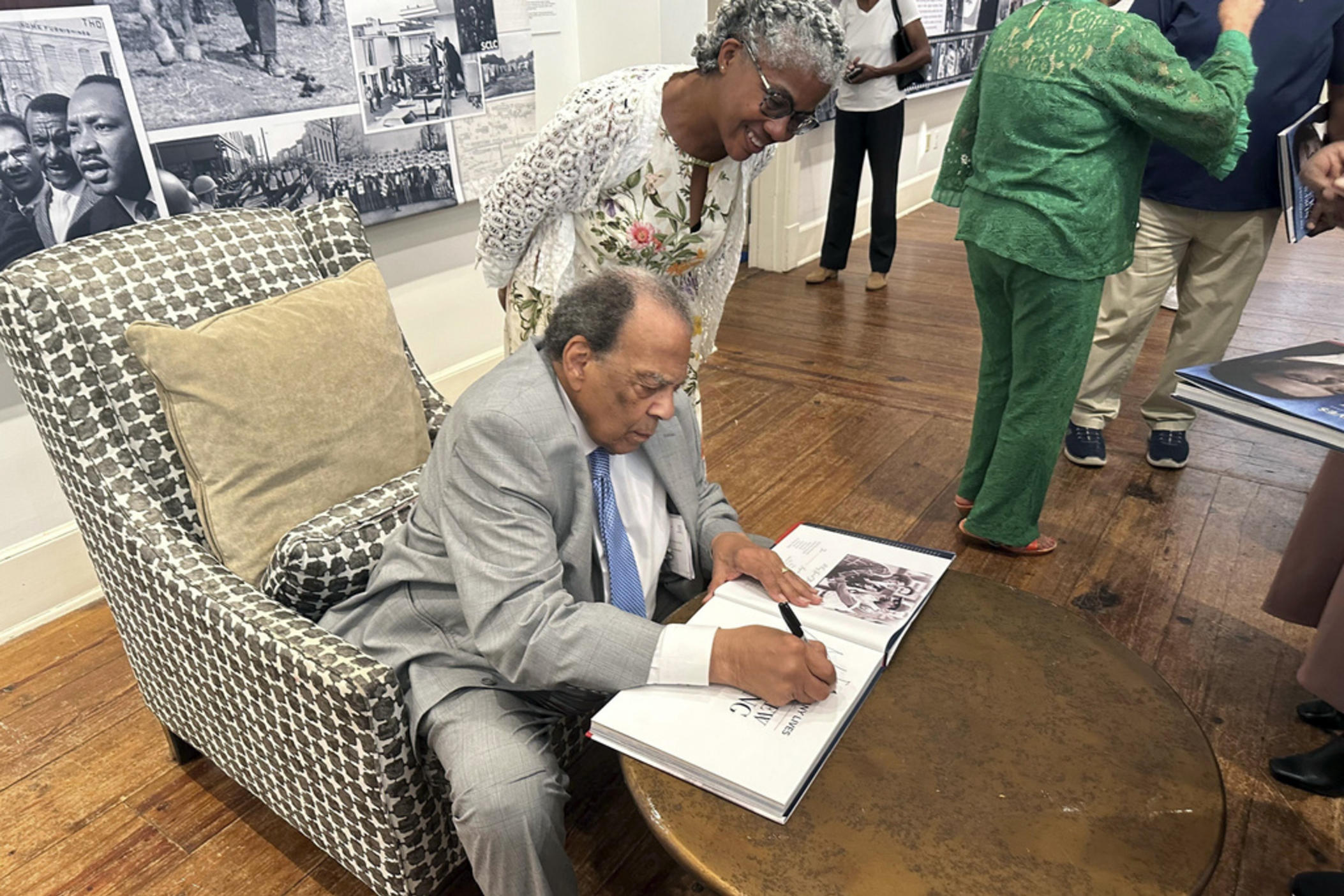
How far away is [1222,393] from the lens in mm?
1134

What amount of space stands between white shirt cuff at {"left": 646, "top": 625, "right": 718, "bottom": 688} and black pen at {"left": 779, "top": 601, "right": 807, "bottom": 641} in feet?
0.39

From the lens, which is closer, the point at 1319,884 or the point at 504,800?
the point at 504,800

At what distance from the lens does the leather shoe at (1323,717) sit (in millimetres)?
1891

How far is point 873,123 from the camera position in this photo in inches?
176

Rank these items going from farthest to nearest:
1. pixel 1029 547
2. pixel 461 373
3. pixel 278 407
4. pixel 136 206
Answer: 1. pixel 461 373
2. pixel 1029 547
3. pixel 136 206
4. pixel 278 407

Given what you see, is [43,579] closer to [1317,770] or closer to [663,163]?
[663,163]

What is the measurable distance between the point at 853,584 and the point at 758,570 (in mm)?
143

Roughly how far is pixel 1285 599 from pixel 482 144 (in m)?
2.53

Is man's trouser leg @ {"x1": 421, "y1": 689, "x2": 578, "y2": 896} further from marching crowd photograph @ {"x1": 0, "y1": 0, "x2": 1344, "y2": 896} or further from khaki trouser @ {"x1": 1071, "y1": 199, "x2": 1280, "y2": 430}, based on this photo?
khaki trouser @ {"x1": 1071, "y1": 199, "x2": 1280, "y2": 430}

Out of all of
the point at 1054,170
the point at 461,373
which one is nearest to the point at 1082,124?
the point at 1054,170

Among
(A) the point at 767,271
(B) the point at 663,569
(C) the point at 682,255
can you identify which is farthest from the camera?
(A) the point at 767,271

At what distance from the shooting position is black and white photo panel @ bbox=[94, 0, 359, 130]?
215cm

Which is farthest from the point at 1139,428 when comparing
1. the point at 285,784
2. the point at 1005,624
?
the point at 285,784

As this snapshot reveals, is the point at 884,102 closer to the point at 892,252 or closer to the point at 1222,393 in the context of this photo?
the point at 892,252
